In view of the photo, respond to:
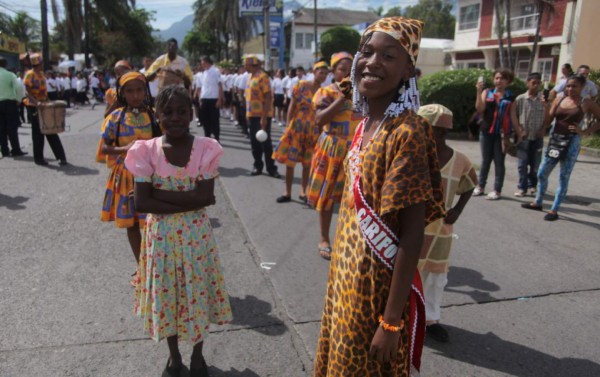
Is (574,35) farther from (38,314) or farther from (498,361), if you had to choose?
(38,314)

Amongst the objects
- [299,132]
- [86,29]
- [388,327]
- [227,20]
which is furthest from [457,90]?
[227,20]

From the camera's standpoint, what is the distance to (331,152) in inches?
175

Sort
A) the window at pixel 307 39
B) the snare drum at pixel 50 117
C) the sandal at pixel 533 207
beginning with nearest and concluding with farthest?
the sandal at pixel 533 207 < the snare drum at pixel 50 117 < the window at pixel 307 39

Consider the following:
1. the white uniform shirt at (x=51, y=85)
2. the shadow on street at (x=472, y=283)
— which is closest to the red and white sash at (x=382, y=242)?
the shadow on street at (x=472, y=283)

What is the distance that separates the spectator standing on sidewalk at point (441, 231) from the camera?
3.12 meters

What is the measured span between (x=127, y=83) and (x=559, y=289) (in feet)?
13.2

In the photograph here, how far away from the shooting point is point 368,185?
5.46 ft

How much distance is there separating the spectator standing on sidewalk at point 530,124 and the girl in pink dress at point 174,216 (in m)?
5.70

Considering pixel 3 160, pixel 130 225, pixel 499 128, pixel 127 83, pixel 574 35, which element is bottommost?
pixel 3 160

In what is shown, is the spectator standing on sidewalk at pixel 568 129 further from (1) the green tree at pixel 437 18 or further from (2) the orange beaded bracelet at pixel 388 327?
(1) the green tree at pixel 437 18

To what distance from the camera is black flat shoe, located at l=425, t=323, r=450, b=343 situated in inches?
126

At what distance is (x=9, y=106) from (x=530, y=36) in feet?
89.5

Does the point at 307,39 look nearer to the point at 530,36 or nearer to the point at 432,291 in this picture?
the point at 530,36

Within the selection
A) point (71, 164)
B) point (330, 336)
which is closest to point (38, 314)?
point (330, 336)
